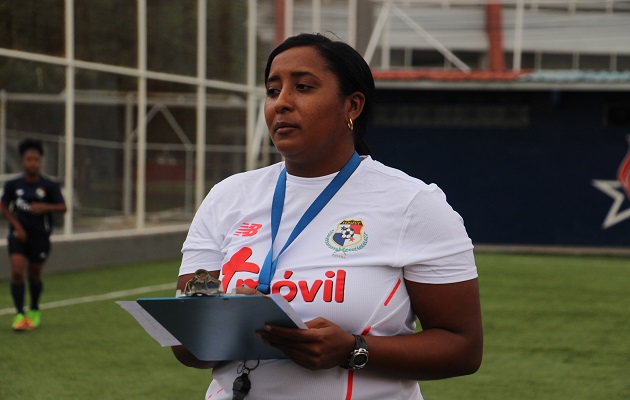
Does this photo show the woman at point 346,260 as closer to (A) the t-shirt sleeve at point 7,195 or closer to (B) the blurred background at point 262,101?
(A) the t-shirt sleeve at point 7,195

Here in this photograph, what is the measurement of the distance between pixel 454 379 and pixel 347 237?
575 cm

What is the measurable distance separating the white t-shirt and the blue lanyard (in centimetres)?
1

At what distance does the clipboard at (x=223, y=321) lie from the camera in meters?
2.36

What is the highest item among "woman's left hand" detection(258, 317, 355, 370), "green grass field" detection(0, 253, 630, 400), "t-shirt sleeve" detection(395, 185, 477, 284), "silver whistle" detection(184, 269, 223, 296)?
"t-shirt sleeve" detection(395, 185, 477, 284)

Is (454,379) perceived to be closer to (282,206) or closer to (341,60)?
(282,206)

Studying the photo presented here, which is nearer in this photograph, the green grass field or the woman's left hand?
the woman's left hand

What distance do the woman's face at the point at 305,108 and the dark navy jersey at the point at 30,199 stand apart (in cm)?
864

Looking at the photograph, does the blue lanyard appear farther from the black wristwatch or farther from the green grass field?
the green grass field

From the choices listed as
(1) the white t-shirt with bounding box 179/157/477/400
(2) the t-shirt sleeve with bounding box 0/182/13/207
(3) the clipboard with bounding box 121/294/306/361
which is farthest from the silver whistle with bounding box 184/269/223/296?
(2) the t-shirt sleeve with bounding box 0/182/13/207

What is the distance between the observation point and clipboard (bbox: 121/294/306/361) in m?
2.36

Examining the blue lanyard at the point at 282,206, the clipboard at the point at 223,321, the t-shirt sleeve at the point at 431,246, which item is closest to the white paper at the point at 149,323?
the clipboard at the point at 223,321

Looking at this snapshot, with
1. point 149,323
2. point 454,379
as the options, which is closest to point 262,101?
point 454,379

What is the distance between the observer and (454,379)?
26.6ft

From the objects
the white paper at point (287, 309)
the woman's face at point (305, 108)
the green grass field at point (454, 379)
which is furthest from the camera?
the green grass field at point (454, 379)
